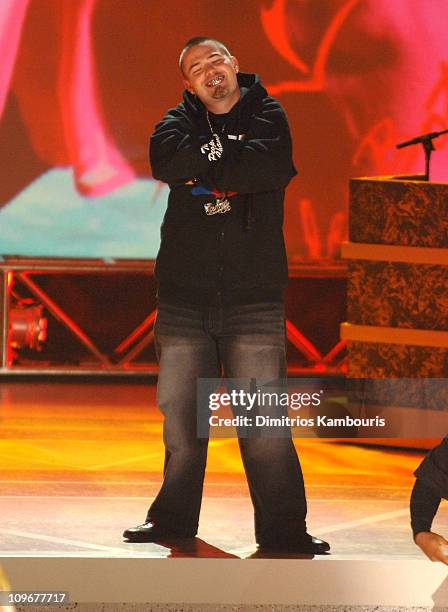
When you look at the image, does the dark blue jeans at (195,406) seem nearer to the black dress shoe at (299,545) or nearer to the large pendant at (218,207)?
the black dress shoe at (299,545)

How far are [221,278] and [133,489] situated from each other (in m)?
1.25

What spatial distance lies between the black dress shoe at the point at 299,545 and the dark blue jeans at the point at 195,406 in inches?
0.6

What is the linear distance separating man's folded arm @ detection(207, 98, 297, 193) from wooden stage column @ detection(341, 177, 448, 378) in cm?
192

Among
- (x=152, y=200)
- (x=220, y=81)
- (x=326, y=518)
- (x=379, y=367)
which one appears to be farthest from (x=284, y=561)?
(x=152, y=200)

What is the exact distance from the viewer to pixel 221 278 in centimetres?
416

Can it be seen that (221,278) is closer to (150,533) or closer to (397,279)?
(150,533)

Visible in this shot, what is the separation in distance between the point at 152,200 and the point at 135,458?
229 centimetres

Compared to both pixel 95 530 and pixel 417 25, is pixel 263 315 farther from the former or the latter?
pixel 417 25

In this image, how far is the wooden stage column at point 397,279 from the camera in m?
6.02

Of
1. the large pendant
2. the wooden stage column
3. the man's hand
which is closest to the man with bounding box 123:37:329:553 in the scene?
the large pendant

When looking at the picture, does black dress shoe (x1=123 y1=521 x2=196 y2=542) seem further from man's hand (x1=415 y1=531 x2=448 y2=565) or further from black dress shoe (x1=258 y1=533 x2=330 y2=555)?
man's hand (x1=415 y1=531 x2=448 y2=565)

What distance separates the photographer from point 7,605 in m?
3.96

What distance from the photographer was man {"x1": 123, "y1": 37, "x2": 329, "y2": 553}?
4113mm

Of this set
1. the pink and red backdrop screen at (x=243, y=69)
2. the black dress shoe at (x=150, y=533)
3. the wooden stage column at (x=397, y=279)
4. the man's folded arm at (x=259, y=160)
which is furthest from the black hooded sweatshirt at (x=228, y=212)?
the pink and red backdrop screen at (x=243, y=69)
